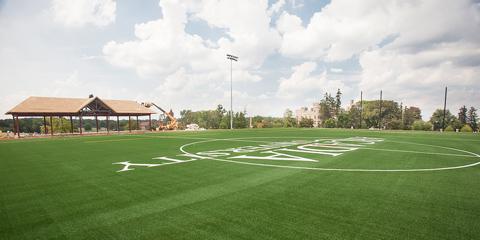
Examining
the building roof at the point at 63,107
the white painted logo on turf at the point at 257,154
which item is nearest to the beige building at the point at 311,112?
the building roof at the point at 63,107

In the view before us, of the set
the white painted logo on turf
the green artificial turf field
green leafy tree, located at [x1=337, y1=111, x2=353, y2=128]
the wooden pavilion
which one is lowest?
the green artificial turf field

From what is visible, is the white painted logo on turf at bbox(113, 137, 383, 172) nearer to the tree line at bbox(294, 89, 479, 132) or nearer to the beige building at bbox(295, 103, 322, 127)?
the tree line at bbox(294, 89, 479, 132)

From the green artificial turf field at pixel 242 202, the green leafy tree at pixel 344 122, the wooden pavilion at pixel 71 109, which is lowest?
the green artificial turf field at pixel 242 202

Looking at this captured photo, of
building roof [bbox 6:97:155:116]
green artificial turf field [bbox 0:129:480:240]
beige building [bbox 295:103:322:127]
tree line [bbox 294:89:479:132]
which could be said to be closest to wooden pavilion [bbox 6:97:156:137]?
building roof [bbox 6:97:155:116]

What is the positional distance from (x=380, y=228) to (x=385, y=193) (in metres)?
2.34

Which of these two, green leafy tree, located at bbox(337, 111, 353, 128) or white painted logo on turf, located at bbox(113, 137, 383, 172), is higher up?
green leafy tree, located at bbox(337, 111, 353, 128)

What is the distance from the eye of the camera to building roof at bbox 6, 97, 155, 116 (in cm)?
3366

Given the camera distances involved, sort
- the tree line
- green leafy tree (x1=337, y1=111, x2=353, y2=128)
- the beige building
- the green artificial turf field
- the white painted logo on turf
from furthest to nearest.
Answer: the beige building → green leafy tree (x1=337, y1=111, x2=353, y2=128) → the tree line → the white painted logo on turf → the green artificial turf field

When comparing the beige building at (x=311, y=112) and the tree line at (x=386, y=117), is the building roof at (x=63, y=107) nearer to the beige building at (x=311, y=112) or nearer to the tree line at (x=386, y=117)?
the tree line at (x=386, y=117)

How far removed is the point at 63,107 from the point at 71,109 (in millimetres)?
1063

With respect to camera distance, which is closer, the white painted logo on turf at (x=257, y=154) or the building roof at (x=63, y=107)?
the white painted logo on turf at (x=257, y=154)

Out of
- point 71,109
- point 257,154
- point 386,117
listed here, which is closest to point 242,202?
point 257,154

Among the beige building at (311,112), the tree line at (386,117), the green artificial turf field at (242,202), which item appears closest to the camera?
the green artificial turf field at (242,202)

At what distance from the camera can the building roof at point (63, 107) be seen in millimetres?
33656
